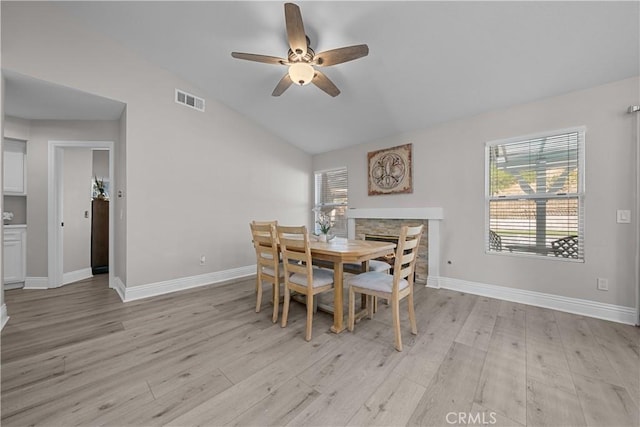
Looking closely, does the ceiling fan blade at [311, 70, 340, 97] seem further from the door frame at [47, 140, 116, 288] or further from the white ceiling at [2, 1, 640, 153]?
the door frame at [47, 140, 116, 288]

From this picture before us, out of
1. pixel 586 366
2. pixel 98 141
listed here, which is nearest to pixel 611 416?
pixel 586 366

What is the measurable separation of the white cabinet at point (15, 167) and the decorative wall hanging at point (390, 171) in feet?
17.0

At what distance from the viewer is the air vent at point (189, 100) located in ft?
11.4

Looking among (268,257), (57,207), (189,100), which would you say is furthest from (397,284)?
(57,207)

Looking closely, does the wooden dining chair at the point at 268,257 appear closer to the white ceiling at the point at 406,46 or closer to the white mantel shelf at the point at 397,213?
the white ceiling at the point at 406,46

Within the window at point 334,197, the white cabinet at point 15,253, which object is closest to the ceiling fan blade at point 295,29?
the window at point 334,197

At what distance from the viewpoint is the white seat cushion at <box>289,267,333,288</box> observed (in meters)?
2.27

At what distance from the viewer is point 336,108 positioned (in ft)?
11.8

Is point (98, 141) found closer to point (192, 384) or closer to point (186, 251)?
point (186, 251)

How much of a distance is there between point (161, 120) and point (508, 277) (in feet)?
16.3

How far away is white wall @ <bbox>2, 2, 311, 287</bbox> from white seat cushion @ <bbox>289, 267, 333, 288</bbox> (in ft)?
6.73

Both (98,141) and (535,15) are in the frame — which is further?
(98,141)

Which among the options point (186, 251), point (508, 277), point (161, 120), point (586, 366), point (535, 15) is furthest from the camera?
point (186, 251)

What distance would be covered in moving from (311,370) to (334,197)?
12.2ft
